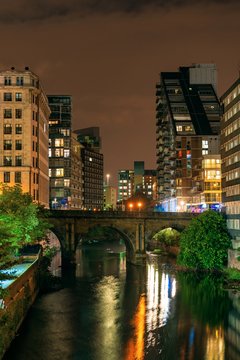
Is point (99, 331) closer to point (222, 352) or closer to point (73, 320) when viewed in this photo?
point (73, 320)

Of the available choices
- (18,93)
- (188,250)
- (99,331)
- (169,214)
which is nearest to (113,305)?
(99,331)

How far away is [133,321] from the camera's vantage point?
64.1m

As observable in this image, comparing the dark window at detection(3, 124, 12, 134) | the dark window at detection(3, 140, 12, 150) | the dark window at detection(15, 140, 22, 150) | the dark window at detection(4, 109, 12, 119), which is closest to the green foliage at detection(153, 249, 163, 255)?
the dark window at detection(15, 140, 22, 150)

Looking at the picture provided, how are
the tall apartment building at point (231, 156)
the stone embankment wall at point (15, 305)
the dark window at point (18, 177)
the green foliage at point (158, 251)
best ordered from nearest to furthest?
the stone embankment wall at point (15, 305) < the tall apartment building at point (231, 156) < the dark window at point (18, 177) < the green foliage at point (158, 251)

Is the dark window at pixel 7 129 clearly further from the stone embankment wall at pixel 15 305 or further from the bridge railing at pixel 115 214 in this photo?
the stone embankment wall at pixel 15 305

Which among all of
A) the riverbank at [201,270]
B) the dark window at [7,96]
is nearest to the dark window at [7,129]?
the dark window at [7,96]

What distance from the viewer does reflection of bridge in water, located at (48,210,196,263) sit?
395ft

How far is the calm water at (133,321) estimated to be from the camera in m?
52.0

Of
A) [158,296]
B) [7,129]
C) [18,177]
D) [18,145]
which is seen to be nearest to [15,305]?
[158,296]

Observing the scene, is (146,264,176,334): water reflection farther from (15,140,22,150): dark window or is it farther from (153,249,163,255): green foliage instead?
(15,140,22,150): dark window

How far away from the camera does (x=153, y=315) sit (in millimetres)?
67688

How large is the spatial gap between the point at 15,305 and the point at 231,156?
65118 mm

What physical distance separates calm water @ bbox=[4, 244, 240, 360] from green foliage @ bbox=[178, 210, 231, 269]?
5734 millimetres

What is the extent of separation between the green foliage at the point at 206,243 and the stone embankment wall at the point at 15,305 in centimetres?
4059
